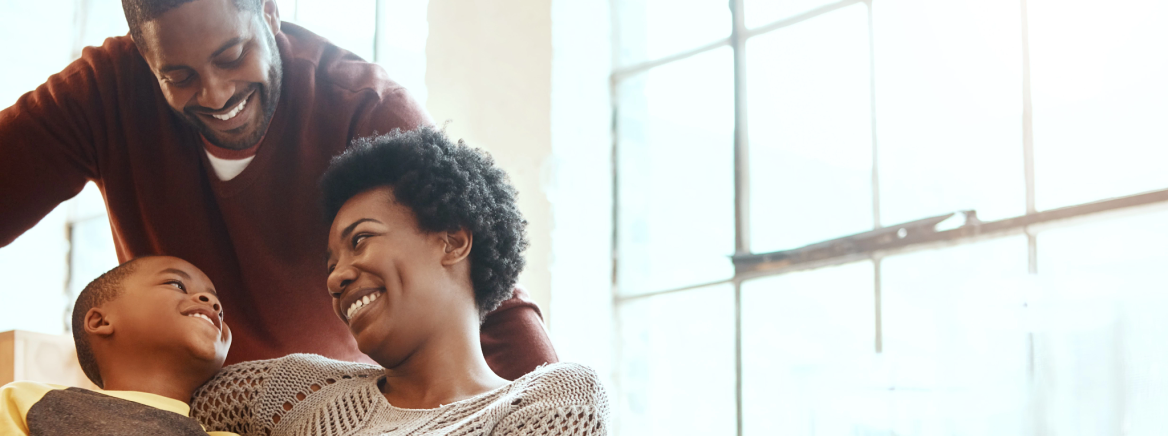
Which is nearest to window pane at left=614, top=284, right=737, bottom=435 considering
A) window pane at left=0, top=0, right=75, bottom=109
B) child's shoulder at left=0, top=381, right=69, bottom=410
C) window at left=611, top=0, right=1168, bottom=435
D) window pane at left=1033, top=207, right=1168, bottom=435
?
window at left=611, top=0, right=1168, bottom=435

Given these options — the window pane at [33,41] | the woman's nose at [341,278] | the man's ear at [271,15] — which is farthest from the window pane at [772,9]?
the window pane at [33,41]

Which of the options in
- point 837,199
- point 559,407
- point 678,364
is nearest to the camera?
point 559,407

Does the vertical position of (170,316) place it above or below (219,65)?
below

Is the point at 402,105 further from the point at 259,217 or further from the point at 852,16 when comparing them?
the point at 852,16

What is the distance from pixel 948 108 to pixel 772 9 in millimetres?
673

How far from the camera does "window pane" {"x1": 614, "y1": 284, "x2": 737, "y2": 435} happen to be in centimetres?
318

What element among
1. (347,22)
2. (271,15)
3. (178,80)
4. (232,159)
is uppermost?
(347,22)

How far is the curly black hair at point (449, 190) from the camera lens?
5.23 ft

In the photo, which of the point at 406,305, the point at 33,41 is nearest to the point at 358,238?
the point at 406,305

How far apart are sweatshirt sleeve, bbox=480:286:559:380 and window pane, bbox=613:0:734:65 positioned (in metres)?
1.82

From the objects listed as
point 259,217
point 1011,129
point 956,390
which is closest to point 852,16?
point 1011,129

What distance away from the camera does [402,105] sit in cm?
183

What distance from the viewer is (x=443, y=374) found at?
1.53m

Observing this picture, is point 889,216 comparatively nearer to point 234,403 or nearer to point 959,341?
point 959,341
